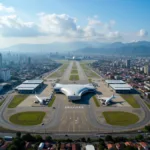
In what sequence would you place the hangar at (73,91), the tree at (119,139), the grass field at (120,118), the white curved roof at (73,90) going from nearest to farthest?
the tree at (119,139) < the grass field at (120,118) < the hangar at (73,91) < the white curved roof at (73,90)

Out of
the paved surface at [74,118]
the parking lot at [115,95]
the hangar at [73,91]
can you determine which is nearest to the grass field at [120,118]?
the paved surface at [74,118]

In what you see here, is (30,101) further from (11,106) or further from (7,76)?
(7,76)

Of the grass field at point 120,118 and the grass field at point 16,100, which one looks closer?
the grass field at point 120,118

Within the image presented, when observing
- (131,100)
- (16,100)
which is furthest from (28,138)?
(131,100)

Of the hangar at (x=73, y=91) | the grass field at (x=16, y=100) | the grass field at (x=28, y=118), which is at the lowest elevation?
the grass field at (x=28, y=118)

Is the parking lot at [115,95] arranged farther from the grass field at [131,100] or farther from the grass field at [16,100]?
the grass field at [16,100]

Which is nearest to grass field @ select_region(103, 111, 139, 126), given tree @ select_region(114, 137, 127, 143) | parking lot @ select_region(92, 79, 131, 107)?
parking lot @ select_region(92, 79, 131, 107)

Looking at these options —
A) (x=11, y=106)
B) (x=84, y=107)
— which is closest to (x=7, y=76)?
(x=11, y=106)
